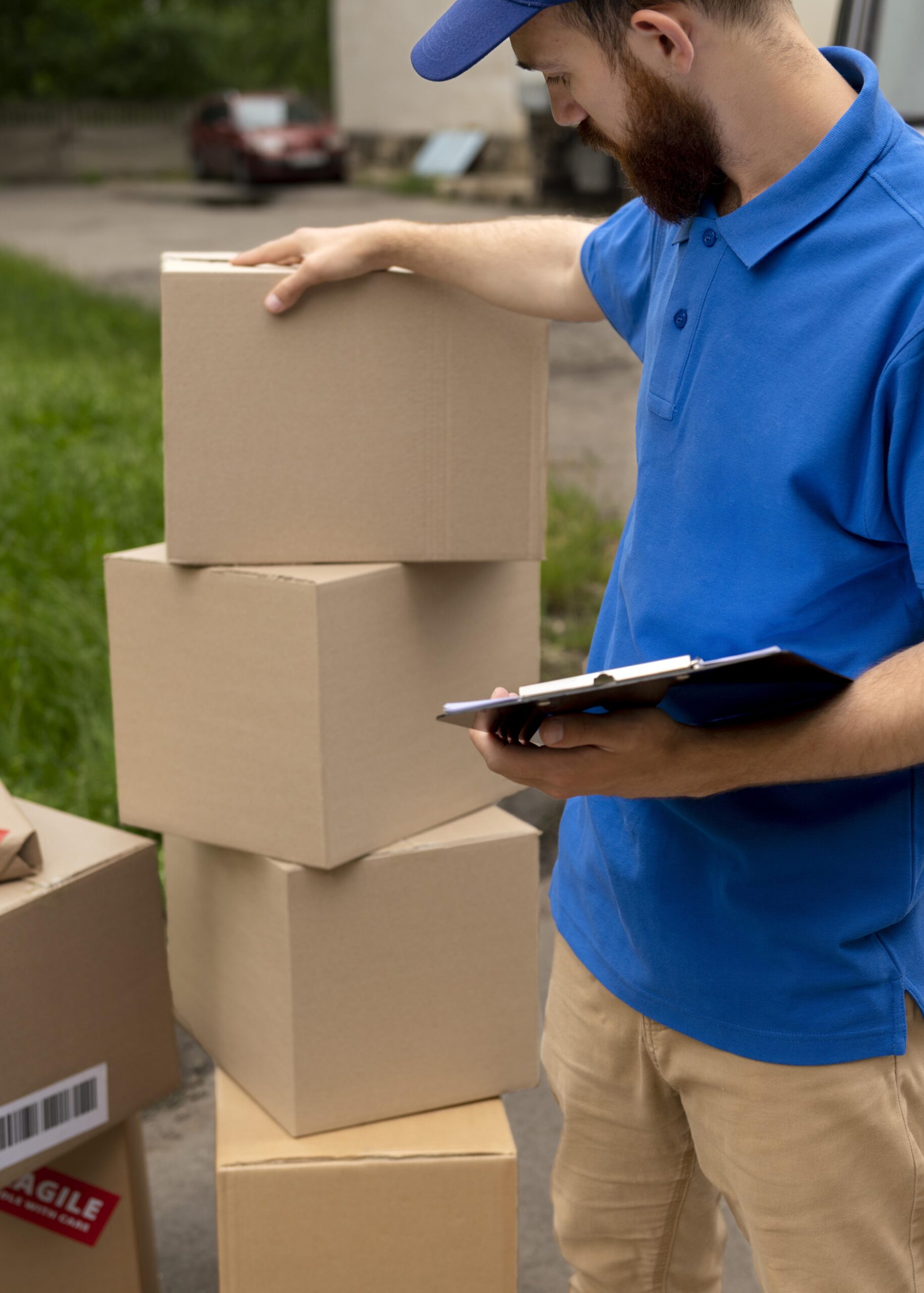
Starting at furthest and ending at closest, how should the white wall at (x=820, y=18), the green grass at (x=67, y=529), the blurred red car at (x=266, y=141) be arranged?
the blurred red car at (x=266, y=141), the green grass at (x=67, y=529), the white wall at (x=820, y=18)

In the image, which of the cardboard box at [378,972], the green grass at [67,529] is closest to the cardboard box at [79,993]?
the cardboard box at [378,972]

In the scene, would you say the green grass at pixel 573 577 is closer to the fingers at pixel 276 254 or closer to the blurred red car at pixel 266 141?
the fingers at pixel 276 254

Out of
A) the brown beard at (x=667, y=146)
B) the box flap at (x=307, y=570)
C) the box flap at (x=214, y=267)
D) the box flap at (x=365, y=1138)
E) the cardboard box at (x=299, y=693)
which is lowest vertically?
the box flap at (x=365, y=1138)

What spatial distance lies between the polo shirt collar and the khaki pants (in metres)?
0.71

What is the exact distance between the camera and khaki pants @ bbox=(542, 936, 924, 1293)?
3.89 ft

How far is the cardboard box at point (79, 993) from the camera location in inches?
59.6

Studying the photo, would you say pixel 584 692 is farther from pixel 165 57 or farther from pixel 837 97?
pixel 165 57

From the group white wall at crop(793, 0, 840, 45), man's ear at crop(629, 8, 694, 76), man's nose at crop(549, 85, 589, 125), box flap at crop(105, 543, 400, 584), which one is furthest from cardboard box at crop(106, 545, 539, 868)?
white wall at crop(793, 0, 840, 45)

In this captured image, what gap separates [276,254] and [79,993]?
917 mm

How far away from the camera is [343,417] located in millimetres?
1466

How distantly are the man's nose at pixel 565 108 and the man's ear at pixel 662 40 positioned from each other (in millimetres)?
108

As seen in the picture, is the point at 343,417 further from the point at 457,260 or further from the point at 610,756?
the point at 610,756

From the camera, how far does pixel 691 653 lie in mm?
1146

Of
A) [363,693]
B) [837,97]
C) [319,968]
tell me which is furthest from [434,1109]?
[837,97]
